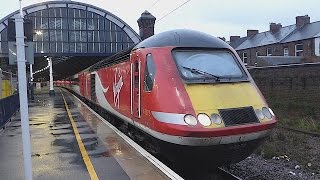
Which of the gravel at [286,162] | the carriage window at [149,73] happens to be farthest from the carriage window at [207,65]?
the gravel at [286,162]

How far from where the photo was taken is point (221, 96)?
7816 millimetres

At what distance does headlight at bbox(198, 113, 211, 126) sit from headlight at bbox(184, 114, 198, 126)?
90mm

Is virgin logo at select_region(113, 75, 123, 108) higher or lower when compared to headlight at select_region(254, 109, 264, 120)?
higher

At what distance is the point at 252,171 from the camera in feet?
32.7

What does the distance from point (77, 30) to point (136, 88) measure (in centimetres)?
4858

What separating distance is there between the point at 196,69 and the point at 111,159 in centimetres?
252

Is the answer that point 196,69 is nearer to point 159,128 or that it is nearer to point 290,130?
point 159,128

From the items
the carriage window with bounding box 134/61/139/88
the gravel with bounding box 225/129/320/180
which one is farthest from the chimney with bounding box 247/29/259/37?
the carriage window with bounding box 134/61/139/88

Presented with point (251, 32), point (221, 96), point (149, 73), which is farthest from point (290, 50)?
point (221, 96)

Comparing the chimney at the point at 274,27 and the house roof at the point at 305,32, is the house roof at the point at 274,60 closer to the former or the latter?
the house roof at the point at 305,32

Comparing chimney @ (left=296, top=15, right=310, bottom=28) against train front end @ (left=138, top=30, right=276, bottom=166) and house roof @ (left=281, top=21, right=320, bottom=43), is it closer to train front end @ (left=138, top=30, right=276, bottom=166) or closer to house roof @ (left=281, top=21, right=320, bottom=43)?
house roof @ (left=281, top=21, right=320, bottom=43)

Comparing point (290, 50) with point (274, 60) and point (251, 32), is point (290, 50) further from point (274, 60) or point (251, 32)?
point (251, 32)

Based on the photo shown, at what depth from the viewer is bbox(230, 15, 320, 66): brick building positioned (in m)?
40.9

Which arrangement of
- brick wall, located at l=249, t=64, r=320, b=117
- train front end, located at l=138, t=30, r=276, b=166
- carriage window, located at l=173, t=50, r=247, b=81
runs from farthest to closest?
brick wall, located at l=249, t=64, r=320, b=117
carriage window, located at l=173, t=50, r=247, b=81
train front end, located at l=138, t=30, r=276, b=166
